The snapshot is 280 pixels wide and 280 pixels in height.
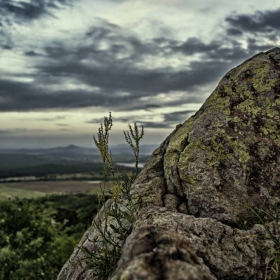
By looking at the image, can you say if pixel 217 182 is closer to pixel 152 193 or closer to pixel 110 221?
pixel 152 193

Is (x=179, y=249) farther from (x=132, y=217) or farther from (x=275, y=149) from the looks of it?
(x=275, y=149)

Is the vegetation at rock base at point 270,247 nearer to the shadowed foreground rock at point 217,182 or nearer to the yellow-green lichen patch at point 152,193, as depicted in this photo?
the shadowed foreground rock at point 217,182

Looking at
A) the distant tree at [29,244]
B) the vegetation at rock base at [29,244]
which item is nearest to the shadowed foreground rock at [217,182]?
the vegetation at rock base at [29,244]

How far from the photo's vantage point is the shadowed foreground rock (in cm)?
431

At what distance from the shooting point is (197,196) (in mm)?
6293

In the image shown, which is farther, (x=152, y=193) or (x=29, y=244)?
(x=29, y=244)

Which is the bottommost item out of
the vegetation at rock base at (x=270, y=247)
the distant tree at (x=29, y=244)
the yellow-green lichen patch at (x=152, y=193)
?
the distant tree at (x=29, y=244)

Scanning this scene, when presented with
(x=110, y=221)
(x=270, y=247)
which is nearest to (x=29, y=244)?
(x=110, y=221)

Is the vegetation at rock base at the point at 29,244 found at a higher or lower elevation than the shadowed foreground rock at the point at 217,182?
lower

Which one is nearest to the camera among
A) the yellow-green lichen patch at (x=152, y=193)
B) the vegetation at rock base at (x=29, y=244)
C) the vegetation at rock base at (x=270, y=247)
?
the vegetation at rock base at (x=270, y=247)

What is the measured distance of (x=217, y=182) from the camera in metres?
6.47

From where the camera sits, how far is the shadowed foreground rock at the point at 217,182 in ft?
14.1

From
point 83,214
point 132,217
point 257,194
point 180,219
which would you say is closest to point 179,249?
point 180,219

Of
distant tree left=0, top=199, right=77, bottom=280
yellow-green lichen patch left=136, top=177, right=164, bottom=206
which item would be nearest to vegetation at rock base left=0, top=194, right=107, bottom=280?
distant tree left=0, top=199, right=77, bottom=280
